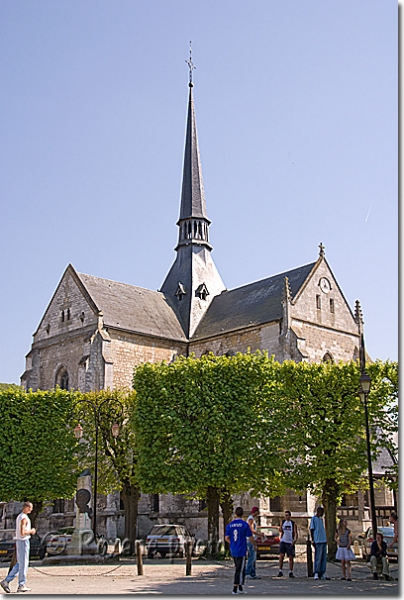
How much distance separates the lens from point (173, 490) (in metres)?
25.8

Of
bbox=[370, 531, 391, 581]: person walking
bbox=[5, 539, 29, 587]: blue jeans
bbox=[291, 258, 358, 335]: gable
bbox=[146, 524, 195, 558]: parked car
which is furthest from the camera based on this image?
bbox=[291, 258, 358, 335]: gable

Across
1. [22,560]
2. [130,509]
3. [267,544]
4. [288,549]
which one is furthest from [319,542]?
[130,509]

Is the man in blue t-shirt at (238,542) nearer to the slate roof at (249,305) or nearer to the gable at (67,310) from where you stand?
the slate roof at (249,305)

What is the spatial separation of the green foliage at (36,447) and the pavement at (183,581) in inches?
303

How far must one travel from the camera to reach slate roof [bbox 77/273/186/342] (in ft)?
133

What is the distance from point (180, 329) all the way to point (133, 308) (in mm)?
3454

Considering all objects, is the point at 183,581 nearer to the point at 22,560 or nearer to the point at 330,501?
the point at 22,560

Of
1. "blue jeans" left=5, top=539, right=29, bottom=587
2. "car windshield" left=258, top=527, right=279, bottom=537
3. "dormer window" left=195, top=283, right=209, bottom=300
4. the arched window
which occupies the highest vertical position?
"dormer window" left=195, top=283, right=209, bottom=300

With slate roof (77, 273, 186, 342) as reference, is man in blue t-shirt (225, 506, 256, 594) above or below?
below

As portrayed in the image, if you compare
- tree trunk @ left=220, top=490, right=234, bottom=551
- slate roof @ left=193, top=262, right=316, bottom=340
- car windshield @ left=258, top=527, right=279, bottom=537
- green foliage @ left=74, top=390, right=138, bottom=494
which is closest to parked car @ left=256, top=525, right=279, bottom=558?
car windshield @ left=258, top=527, right=279, bottom=537

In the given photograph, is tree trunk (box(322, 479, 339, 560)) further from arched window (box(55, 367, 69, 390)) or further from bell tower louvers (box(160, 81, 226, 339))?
bell tower louvers (box(160, 81, 226, 339))

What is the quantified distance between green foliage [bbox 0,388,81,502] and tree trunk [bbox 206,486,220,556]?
7254 millimetres

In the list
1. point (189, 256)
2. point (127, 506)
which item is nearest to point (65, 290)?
point (189, 256)

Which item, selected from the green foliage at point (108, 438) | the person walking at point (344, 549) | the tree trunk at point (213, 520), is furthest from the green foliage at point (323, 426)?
the person walking at point (344, 549)
